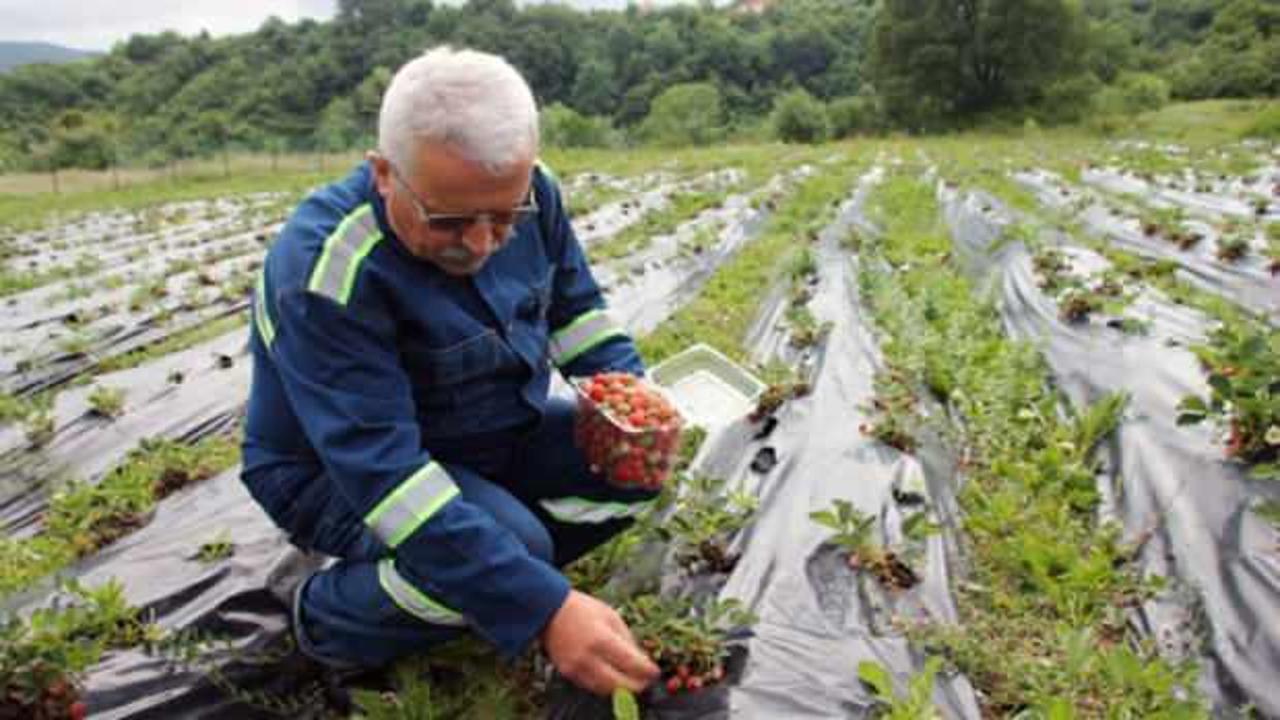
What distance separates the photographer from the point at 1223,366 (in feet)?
9.80

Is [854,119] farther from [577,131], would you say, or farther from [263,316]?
[263,316]

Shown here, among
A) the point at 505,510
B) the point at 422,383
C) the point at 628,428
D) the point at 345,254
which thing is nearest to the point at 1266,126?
the point at 628,428

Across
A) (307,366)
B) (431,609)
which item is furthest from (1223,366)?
(307,366)

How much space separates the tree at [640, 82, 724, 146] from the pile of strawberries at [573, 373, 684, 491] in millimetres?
31748

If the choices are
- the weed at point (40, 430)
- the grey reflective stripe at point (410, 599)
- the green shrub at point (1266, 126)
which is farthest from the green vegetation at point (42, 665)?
the green shrub at point (1266, 126)

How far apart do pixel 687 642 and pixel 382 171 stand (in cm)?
137

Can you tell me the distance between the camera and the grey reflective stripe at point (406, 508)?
1548 millimetres

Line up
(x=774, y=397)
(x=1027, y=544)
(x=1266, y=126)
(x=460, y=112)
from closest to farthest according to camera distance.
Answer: (x=460, y=112) < (x=1027, y=544) < (x=774, y=397) < (x=1266, y=126)

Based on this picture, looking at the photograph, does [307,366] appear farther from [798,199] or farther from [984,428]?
[798,199]

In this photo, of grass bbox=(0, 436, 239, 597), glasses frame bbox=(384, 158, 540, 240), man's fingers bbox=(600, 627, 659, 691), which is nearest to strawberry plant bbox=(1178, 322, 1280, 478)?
man's fingers bbox=(600, 627, 659, 691)

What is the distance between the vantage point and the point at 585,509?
2.32 m

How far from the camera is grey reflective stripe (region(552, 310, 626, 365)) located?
7.76ft

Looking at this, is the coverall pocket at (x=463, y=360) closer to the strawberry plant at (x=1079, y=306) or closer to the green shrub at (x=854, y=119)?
the strawberry plant at (x=1079, y=306)

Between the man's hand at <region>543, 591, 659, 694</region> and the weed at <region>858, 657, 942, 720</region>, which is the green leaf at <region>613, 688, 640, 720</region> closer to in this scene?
Result: the man's hand at <region>543, 591, 659, 694</region>
